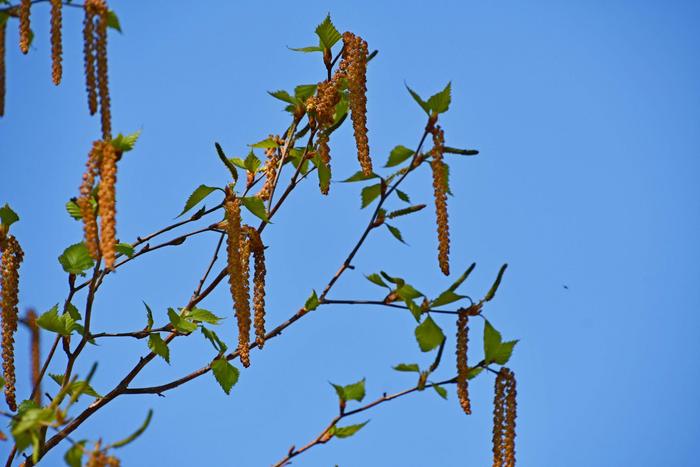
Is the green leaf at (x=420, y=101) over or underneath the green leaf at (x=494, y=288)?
over

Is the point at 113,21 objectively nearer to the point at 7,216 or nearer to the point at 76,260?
the point at 7,216

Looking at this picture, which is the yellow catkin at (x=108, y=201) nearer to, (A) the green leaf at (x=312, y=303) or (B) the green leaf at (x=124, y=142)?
(B) the green leaf at (x=124, y=142)

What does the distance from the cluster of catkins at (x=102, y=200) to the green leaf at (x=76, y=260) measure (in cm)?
79

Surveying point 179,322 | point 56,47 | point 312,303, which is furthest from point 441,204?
point 56,47

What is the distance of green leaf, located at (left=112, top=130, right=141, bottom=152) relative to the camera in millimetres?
3000

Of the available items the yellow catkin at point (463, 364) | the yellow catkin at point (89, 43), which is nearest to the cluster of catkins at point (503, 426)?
the yellow catkin at point (463, 364)

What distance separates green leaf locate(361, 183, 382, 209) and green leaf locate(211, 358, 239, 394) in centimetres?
80

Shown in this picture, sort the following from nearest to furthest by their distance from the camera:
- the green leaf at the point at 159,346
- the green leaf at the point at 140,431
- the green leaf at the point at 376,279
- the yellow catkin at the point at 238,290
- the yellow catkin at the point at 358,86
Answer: the green leaf at the point at 140,431
the yellow catkin at the point at 238,290
the green leaf at the point at 376,279
the yellow catkin at the point at 358,86
the green leaf at the point at 159,346

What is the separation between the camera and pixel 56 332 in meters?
3.80

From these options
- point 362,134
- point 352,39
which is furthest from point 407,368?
point 352,39

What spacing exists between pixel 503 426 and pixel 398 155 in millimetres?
963

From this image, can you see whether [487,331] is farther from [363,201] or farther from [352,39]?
[352,39]

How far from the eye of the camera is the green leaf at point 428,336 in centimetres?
356

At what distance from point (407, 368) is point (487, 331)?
0.30 metres
